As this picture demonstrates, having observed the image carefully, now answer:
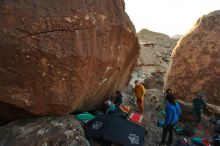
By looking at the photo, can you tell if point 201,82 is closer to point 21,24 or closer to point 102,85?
point 102,85

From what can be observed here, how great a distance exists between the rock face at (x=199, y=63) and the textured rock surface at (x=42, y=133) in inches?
262

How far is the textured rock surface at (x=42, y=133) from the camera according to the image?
652 centimetres

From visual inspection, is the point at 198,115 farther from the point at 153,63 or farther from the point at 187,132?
the point at 153,63

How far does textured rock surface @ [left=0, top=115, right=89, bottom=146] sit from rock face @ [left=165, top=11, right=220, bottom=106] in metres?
6.65

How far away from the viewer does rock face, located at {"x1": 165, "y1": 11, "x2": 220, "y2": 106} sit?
40.7 feet

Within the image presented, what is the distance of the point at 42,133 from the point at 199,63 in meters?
7.93

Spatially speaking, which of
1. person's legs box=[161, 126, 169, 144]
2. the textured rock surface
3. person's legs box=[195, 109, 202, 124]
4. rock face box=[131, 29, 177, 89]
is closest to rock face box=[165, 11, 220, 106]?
person's legs box=[195, 109, 202, 124]

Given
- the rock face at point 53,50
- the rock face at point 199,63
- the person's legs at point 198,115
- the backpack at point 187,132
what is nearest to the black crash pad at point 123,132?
the rock face at point 53,50

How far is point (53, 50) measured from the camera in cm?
653

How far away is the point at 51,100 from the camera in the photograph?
6.95 metres

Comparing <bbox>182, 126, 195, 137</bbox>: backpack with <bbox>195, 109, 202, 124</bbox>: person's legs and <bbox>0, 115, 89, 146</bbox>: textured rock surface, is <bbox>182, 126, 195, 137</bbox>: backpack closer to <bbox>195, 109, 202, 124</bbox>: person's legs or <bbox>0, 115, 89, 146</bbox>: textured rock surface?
<bbox>195, 109, 202, 124</bbox>: person's legs

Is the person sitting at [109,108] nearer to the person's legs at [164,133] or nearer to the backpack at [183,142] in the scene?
the person's legs at [164,133]

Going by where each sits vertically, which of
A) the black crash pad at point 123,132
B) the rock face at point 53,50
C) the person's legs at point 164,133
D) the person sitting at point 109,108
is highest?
the rock face at point 53,50

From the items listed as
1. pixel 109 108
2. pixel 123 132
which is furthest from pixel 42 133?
pixel 109 108
